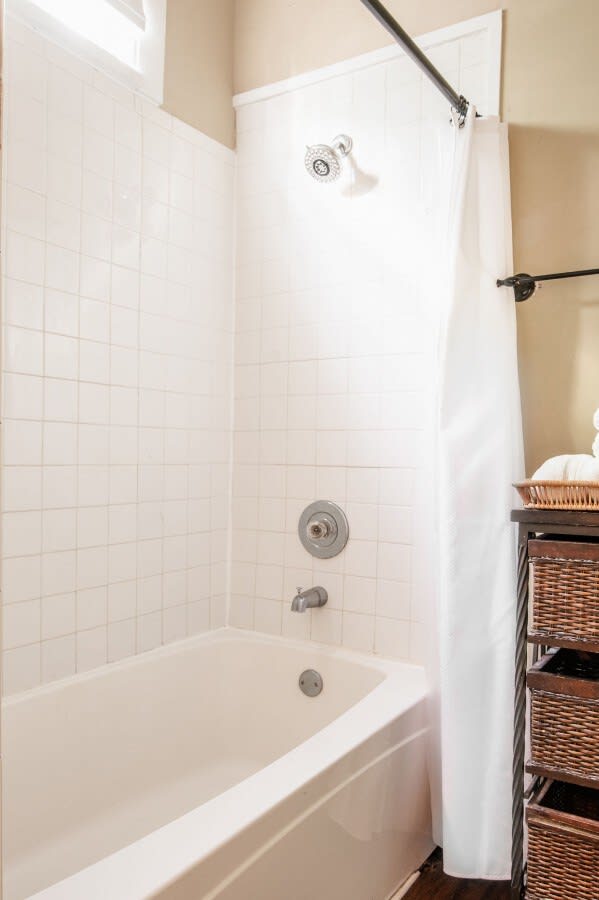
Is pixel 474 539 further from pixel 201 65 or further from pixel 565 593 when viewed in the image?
pixel 201 65

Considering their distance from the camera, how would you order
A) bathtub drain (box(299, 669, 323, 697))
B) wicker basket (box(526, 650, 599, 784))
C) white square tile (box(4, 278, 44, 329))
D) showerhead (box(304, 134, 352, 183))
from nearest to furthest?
wicker basket (box(526, 650, 599, 784)), white square tile (box(4, 278, 44, 329)), showerhead (box(304, 134, 352, 183)), bathtub drain (box(299, 669, 323, 697))

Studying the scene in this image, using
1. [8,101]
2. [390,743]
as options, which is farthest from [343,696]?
[8,101]

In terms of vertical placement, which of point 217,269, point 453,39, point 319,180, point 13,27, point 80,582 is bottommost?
point 80,582

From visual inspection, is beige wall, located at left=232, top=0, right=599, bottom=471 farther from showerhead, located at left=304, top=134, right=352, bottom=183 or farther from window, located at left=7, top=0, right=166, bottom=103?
window, located at left=7, top=0, right=166, bottom=103

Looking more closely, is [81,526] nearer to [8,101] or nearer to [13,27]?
[8,101]

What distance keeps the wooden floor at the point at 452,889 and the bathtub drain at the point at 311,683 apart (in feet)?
1.90

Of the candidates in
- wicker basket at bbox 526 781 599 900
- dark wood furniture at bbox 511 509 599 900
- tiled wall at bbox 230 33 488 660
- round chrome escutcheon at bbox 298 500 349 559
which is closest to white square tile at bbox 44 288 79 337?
tiled wall at bbox 230 33 488 660

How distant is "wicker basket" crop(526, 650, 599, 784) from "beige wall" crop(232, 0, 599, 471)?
0.69m

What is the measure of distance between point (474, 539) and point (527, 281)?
73 centimetres

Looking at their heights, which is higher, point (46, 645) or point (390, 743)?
point (46, 645)

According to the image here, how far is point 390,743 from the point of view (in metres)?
1.77

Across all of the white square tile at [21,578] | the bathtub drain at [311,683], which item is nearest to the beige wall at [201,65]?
the white square tile at [21,578]

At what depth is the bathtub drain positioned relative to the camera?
2221mm

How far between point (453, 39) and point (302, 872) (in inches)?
88.5
